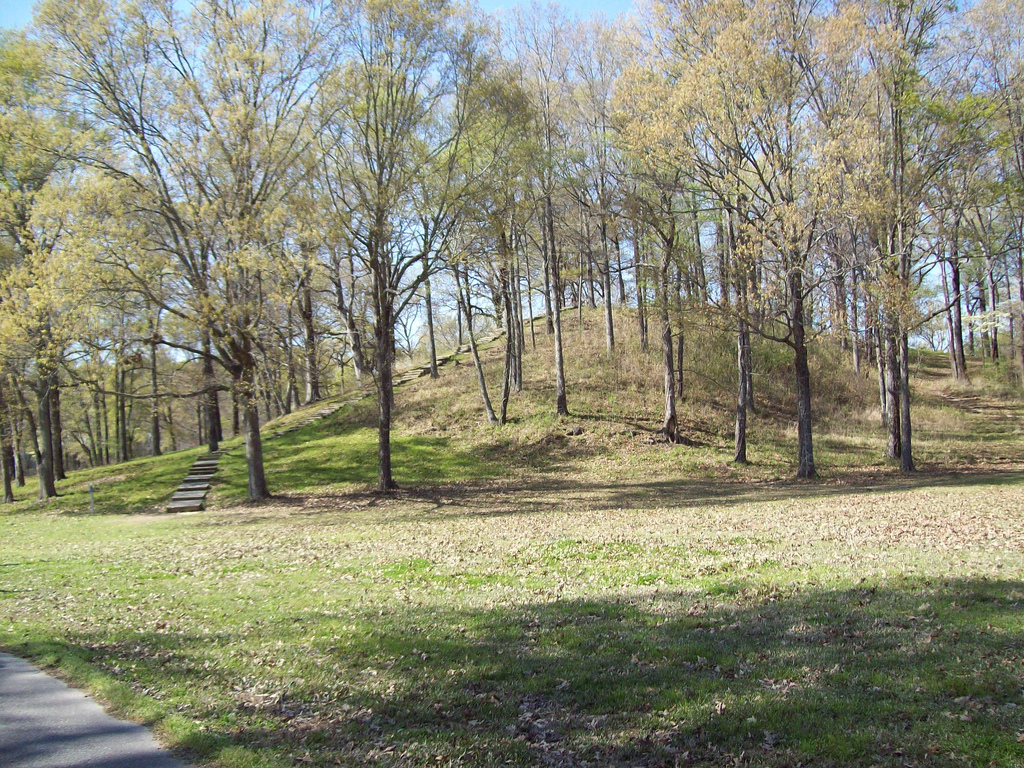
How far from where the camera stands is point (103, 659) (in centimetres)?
700

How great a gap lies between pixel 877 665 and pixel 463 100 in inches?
815

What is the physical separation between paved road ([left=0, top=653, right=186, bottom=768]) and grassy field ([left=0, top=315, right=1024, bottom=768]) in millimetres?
202

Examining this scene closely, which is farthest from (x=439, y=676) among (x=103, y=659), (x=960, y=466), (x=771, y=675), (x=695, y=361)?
(x=695, y=361)

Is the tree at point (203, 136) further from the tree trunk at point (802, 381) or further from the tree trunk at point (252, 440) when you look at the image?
the tree trunk at point (802, 381)

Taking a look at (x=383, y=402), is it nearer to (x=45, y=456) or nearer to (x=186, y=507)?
(x=186, y=507)

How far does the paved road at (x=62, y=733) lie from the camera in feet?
15.7

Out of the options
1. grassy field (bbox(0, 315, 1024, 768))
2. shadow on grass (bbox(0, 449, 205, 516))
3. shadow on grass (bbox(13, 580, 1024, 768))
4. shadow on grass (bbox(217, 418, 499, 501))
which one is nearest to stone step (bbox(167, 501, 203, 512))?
shadow on grass (bbox(0, 449, 205, 516))

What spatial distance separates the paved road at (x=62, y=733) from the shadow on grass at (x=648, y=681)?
521mm

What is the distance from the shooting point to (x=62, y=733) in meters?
5.25

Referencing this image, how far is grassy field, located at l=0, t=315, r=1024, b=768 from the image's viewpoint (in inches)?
193

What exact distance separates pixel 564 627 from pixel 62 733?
4631 mm

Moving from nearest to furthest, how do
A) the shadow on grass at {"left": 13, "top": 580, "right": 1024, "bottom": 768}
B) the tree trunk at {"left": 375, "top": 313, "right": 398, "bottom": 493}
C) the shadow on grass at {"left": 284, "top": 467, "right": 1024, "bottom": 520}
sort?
the shadow on grass at {"left": 13, "top": 580, "right": 1024, "bottom": 768} < the shadow on grass at {"left": 284, "top": 467, "right": 1024, "bottom": 520} < the tree trunk at {"left": 375, "top": 313, "right": 398, "bottom": 493}

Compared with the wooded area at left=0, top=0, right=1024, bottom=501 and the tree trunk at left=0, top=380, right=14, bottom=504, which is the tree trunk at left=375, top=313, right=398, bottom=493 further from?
the tree trunk at left=0, top=380, right=14, bottom=504

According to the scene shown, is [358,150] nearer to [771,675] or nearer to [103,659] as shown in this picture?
[103,659]
